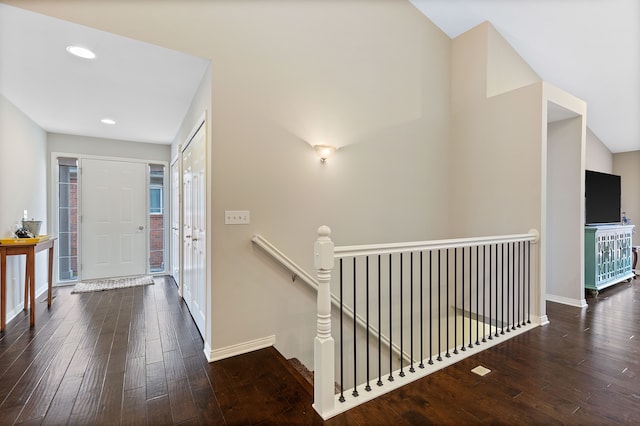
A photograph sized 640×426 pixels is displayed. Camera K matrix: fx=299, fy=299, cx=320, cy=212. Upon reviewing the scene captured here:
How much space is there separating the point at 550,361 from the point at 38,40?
457 cm

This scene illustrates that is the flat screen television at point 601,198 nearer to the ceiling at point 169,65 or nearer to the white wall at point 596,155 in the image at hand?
the white wall at point 596,155

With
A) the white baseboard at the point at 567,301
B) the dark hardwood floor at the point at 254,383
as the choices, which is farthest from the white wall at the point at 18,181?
the white baseboard at the point at 567,301

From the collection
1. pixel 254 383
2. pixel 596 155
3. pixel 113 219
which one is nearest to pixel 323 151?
pixel 254 383

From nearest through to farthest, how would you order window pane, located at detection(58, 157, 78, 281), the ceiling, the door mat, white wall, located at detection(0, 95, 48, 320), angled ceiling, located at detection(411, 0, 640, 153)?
the ceiling → white wall, located at detection(0, 95, 48, 320) → angled ceiling, located at detection(411, 0, 640, 153) → the door mat → window pane, located at detection(58, 157, 78, 281)

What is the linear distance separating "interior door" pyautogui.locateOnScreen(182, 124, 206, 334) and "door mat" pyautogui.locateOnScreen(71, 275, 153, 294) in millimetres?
1357

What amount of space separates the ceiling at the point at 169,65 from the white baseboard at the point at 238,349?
92.2 inches

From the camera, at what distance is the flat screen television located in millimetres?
4368

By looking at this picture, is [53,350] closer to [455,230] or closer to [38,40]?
[38,40]

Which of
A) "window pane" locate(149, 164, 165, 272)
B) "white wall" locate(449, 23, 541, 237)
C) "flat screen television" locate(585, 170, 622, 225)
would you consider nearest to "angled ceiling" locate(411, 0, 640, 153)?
"white wall" locate(449, 23, 541, 237)

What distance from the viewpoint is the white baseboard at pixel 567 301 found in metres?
3.63

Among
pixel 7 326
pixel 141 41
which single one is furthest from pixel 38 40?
pixel 7 326

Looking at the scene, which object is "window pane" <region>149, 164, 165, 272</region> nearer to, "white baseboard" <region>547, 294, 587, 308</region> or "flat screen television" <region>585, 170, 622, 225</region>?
"white baseboard" <region>547, 294, 587, 308</region>

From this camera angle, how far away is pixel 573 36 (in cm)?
366

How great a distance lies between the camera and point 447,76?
13.7 ft
